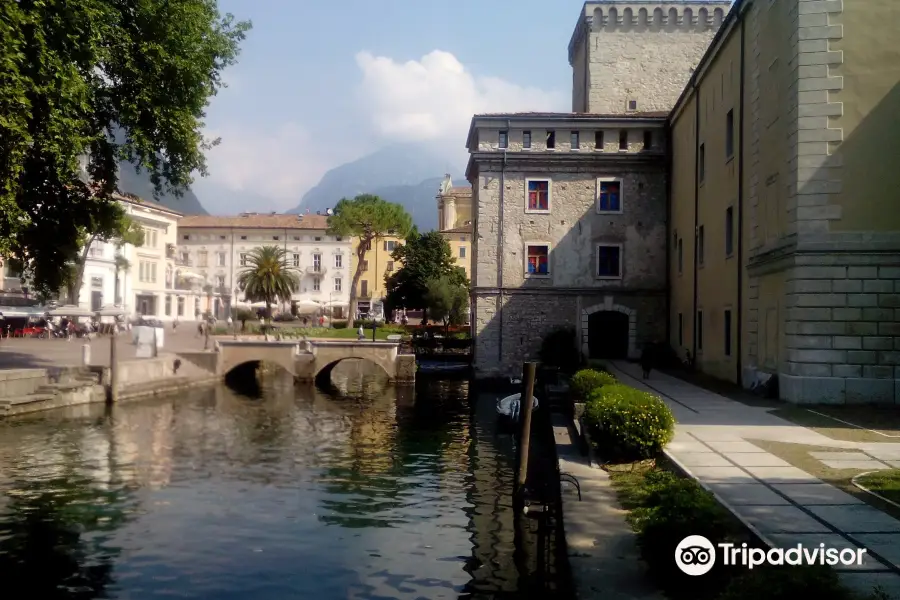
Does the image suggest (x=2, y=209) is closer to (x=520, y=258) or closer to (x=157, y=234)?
(x=520, y=258)

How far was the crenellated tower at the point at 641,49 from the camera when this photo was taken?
44344 mm

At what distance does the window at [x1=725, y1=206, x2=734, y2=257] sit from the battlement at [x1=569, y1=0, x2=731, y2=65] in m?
20.6

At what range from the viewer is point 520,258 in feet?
132

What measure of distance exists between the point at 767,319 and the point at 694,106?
14.3 meters

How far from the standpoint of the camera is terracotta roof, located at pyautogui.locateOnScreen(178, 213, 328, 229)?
297ft

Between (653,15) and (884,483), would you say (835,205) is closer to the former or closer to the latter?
(884,483)

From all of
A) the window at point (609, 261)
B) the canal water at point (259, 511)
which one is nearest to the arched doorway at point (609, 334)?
the window at point (609, 261)

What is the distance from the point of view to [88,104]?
74.8ft

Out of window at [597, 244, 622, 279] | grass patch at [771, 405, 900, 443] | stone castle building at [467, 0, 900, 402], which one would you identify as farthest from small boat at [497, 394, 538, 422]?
window at [597, 244, 622, 279]

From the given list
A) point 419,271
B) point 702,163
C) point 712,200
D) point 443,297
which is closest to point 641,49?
point 702,163

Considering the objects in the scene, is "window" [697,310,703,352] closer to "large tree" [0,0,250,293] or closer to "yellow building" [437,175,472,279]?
"large tree" [0,0,250,293]

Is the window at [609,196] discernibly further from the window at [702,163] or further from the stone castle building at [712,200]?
the window at [702,163]

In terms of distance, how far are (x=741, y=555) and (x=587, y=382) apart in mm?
11791

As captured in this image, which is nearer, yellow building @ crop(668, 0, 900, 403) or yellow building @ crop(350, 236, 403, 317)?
yellow building @ crop(668, 0, 900, 403)
